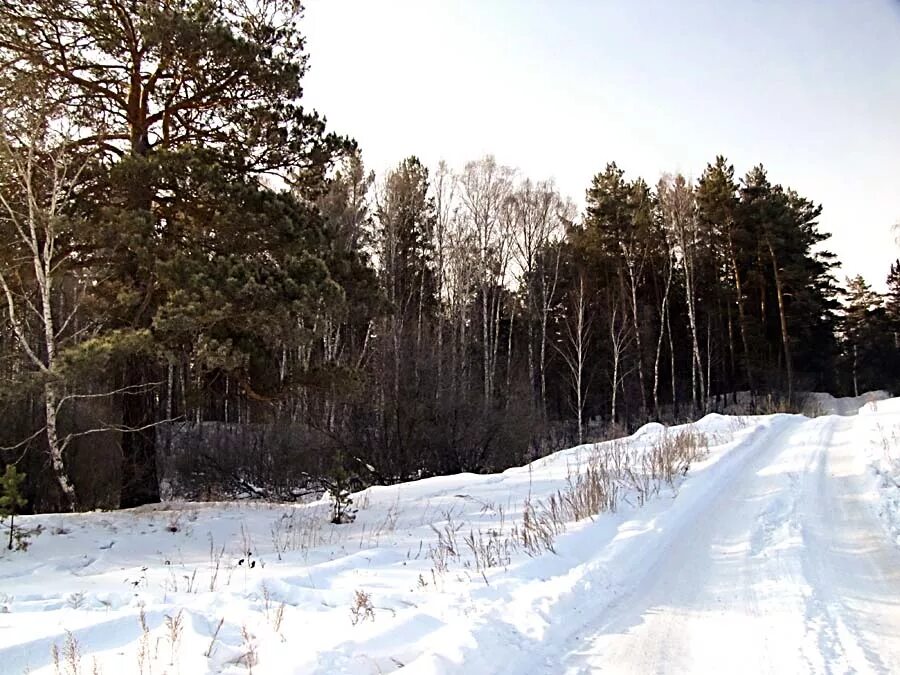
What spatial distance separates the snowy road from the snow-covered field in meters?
0.02

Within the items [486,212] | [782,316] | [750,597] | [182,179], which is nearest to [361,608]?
[750,597]

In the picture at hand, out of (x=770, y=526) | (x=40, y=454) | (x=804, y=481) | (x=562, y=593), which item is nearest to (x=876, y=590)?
(x=770, y=526)

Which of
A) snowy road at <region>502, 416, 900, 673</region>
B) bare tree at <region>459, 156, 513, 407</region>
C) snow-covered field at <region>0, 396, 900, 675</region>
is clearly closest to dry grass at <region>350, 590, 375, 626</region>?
snow-covered field at <region>0, 396, 900, 675</region>

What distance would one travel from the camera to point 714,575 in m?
4.66

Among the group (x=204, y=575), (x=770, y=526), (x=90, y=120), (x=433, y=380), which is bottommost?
(x=204, y=575)

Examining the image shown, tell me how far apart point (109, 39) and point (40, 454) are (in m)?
8.51

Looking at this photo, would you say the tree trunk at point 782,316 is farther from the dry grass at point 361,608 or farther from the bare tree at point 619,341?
the dry grass at point 361,608

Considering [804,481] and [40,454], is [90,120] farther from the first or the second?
[804,481]

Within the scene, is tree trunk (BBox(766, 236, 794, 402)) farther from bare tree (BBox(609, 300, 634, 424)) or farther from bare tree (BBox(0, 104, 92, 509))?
bare tree (BBox(0, 104, 92, 509))

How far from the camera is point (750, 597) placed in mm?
4113

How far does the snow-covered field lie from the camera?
3.24m

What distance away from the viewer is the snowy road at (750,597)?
10.7ft

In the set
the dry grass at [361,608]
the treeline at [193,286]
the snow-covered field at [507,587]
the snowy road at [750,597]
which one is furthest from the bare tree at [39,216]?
the snowy road at [750,597]

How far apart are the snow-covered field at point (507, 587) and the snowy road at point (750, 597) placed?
0.02 meters
